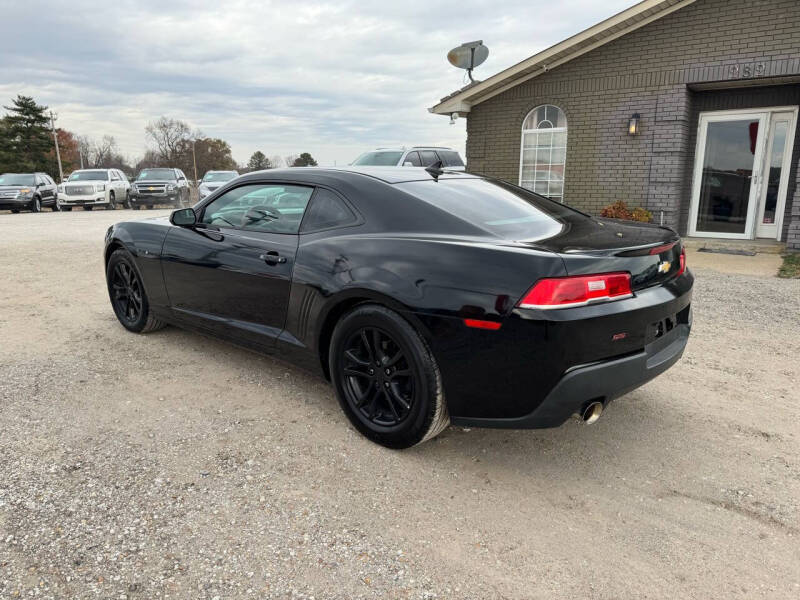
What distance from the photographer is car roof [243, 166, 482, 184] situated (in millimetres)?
3398

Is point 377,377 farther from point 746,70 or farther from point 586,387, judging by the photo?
point 746,70

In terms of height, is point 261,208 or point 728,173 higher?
point 728,173

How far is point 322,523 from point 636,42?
10757 millimetres

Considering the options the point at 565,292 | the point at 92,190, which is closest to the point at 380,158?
the point at 565,292

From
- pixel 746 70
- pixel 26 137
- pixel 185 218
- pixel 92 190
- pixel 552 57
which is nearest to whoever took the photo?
pixel 185 218

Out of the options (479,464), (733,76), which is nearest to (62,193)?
(733,76)

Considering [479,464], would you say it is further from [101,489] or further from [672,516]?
[101,489]

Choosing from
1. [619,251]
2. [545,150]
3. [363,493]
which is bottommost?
[363,493]

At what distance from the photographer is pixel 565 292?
2.40 metres

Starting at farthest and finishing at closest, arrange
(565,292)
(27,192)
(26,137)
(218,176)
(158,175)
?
1. (26,137)
2. (158,175)
3. (218,176)
4. (27,192)
5. (565,292)

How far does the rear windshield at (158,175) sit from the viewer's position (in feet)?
79.5

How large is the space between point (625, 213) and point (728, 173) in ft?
6.70

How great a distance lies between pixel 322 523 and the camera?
2.41m

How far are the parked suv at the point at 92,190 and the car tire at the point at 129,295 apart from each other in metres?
20.3
